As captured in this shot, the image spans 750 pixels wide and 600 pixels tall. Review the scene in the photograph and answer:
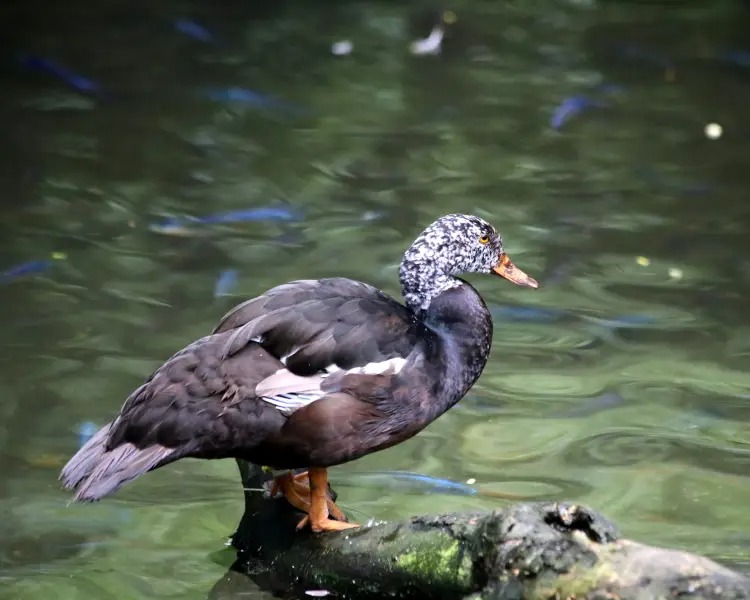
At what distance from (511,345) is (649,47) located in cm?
463

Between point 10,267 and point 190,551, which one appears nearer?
point 190,551

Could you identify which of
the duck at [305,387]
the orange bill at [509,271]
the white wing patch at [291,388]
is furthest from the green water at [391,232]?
the orange bill at [509,271]

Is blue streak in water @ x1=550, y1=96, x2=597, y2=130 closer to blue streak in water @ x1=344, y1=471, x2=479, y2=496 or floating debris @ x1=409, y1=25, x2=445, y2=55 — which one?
floating debris @ x1=409, y1=25, x2=445, y2=55

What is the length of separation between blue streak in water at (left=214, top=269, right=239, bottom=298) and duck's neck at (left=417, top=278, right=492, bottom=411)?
7.57 ft

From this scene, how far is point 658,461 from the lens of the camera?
5078mm

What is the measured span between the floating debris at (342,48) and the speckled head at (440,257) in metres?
5.54

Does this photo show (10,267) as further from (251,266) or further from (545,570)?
(545,570)

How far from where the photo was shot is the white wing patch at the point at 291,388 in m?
3.62

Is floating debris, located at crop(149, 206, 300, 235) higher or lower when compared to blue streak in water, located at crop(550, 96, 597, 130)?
lower

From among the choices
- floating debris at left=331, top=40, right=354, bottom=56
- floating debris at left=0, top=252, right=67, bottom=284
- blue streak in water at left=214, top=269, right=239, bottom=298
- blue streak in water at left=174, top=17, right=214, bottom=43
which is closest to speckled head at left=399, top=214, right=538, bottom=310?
blue streak in water at left=214, top=269, right=239, bottom=298

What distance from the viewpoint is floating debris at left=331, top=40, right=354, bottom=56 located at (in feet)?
31.8

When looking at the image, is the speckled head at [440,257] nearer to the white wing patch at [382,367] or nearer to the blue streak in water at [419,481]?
the white wing patch at [382,367]

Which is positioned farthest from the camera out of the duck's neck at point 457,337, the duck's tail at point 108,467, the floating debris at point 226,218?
the floating debris at point 226,218

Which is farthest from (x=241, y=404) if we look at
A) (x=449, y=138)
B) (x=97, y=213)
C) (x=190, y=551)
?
(x=449, y=138)
